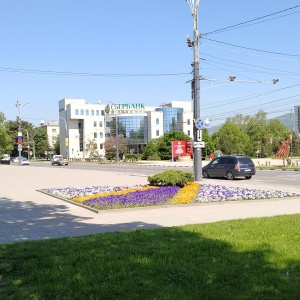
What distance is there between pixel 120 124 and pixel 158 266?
11802cm

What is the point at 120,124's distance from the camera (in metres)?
123

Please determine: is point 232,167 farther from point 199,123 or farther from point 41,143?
point 41,143

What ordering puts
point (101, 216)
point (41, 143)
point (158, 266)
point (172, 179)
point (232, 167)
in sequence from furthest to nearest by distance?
point (41, 143) → point (232, 167) → point (172, 179) → point (101, 216) → point (158, 266)

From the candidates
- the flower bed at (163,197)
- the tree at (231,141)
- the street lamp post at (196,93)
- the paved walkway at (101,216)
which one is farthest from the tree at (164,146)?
the paved walkway at (101,216)

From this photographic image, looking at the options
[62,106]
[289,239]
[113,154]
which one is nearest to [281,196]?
[289,239]

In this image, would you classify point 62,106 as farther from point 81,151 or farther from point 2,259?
point 2,259

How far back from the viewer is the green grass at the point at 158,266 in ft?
14.4

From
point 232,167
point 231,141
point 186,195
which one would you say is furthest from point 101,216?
point 231,141

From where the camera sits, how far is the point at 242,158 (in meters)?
28.4

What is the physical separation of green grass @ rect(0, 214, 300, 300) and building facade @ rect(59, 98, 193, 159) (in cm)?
11625

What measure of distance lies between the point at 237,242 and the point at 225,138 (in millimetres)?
90340

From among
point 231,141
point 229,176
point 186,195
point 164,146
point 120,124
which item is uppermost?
point 120,124

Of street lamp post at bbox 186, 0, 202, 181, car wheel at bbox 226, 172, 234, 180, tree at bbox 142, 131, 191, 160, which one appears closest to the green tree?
tree at bbox 142, 131, 191, 160

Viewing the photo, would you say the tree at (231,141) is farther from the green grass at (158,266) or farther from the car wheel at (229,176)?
the green grass at (158,266)
